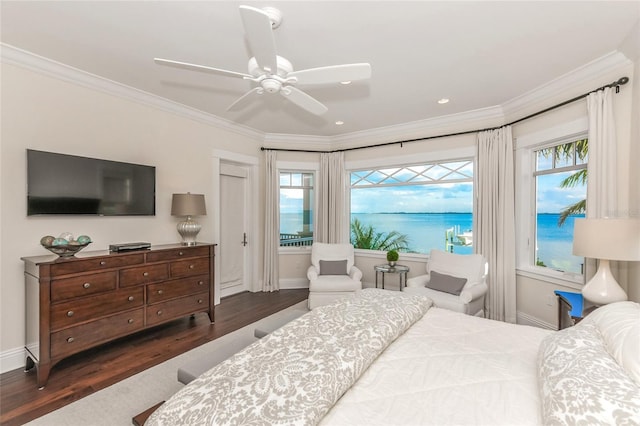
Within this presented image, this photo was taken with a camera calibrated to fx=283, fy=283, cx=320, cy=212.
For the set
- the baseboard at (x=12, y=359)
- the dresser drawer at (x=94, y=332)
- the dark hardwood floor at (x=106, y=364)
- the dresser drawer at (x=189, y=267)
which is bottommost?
the dark hardwood floor at (x=106, y=364)

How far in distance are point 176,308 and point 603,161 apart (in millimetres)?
4616

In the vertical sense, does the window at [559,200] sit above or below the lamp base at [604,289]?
above

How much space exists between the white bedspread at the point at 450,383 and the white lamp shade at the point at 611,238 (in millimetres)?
848

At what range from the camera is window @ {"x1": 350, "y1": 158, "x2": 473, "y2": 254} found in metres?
4.54

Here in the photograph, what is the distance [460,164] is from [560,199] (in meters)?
1.40

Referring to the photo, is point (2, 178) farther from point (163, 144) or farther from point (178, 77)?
point (178, 77)

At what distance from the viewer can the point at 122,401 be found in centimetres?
211

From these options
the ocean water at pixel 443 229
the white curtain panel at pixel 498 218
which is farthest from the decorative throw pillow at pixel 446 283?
the ocean water at pixel 443 229

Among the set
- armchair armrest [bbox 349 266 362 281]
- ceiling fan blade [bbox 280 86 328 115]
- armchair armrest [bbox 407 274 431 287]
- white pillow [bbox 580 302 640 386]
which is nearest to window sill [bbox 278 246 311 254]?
armchair armrest [bbox 349 266 362 281]

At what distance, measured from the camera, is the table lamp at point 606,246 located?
6.76ft

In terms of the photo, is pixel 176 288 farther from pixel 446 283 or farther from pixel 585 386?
pixel 585 386

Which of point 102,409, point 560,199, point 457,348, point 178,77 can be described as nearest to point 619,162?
point 560,199

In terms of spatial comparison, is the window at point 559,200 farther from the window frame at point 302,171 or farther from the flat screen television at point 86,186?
the flat screen television at point 86,186

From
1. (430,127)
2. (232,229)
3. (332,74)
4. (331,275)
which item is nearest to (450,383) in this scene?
(332,74)
